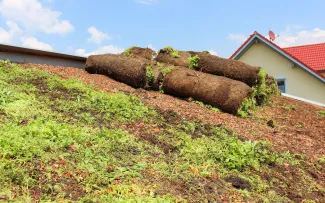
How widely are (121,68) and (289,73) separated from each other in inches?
477

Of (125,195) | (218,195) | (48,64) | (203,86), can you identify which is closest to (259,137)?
(203,86)

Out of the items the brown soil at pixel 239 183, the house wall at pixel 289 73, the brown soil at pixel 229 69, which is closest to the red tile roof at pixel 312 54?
the house wall at pixel 289 73

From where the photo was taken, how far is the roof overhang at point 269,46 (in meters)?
18.3

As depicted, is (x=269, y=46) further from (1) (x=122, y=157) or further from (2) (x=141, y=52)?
(1) (x=122, y=157)

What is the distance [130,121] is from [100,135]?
128cm

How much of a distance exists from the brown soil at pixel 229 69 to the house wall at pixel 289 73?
9104 millimetres

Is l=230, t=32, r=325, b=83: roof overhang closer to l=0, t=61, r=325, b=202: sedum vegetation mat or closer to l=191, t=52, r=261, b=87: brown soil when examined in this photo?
l=191, t=52, r=261, b=87: brown soil

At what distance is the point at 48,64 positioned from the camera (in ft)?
36.7

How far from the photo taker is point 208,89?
9.69 meters

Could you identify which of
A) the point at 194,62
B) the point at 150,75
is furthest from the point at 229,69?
the point at 150,75

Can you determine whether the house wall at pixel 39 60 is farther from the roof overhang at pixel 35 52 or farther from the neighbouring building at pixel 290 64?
the neighbouring building at pixel 290 64

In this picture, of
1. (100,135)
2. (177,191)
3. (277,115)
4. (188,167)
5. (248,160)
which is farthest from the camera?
(277,115)

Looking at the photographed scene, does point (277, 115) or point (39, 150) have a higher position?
point (277, 115)

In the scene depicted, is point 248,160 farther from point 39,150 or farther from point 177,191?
point 39,150
